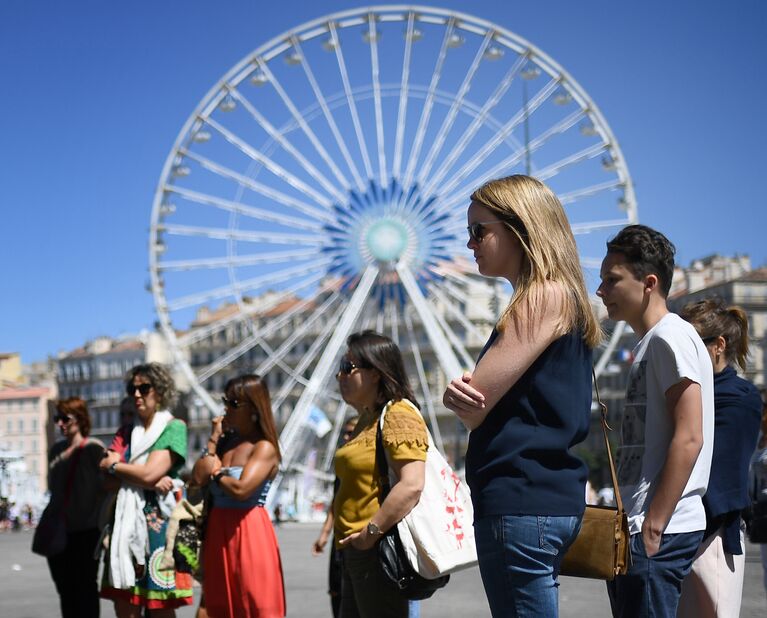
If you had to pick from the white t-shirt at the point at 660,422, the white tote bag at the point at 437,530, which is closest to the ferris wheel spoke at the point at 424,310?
the white tote bag at the point at 437,530

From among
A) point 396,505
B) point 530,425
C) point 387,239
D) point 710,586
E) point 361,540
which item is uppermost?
point 387,239

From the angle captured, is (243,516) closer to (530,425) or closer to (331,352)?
(530,425)

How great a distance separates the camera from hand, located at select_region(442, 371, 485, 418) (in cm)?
266

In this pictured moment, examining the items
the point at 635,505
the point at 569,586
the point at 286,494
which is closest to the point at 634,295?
the point at 635,505

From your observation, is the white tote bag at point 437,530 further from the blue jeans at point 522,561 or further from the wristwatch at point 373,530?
the blue jeans at point 522,561

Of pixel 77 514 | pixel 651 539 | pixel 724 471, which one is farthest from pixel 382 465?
pixel 77 514

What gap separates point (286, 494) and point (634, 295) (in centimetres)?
3866

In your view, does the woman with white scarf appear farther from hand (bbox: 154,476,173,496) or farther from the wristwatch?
the wristwatch

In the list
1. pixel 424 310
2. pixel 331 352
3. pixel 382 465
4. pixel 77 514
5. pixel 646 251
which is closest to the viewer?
pixel 646 251

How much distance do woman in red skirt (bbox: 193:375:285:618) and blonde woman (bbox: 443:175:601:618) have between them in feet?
8.50

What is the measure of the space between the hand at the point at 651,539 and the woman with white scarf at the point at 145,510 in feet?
9.94

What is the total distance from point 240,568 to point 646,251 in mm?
2510

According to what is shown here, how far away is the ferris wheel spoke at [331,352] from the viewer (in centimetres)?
2580

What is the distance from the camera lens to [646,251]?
11.4 feet
